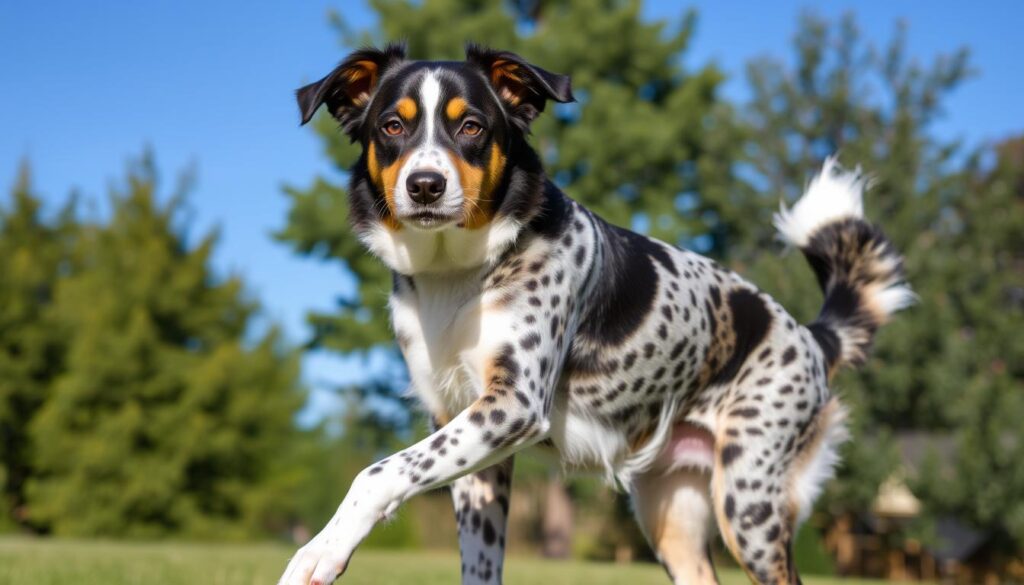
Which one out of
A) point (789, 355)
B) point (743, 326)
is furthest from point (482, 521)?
point (789, 355)

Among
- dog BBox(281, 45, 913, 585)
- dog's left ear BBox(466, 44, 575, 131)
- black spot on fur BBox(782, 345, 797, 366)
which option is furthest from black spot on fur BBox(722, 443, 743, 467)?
dog's left ear BBox(466, 44, 575, 131)

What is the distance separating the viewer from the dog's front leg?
3.53 metres

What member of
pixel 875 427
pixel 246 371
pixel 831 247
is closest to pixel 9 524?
pixel 246 371

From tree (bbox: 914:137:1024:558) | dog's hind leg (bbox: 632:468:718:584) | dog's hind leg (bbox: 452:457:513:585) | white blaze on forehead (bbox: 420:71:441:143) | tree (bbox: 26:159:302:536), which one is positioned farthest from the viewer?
tree (bbox: 26:159:302:536)

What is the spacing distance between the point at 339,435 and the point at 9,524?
50.3 feet

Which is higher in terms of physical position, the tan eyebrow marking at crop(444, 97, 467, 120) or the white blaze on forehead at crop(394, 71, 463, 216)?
the tan eyebrow marking at crop(444, 97, 467, 120)

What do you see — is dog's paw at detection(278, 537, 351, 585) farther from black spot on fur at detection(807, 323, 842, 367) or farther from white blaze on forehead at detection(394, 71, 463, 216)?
black spot on fur at detection(807, 323, 842, 367)

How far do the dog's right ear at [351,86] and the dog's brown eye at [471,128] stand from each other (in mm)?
553

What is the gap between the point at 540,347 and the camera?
4215 mm

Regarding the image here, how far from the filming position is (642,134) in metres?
28.2

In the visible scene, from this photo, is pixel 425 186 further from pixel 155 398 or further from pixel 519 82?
pixel 155 398

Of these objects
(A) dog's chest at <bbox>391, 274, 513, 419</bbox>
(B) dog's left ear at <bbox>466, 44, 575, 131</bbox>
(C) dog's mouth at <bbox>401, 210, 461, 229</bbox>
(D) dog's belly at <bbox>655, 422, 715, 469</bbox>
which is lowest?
(D) dog's belly at <bbox>655, 422, 715, 469</bbox>

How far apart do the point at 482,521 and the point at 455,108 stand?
179 cm

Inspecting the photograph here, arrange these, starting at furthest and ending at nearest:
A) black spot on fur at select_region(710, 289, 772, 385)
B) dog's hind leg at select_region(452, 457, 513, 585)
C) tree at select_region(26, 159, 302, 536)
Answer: tree at select_region(26, 159, 302, 536) → black spot on fur at select_region(710, 289, 772, 385) → dog's hind leg at select_region(452, 457, 513, 585)
